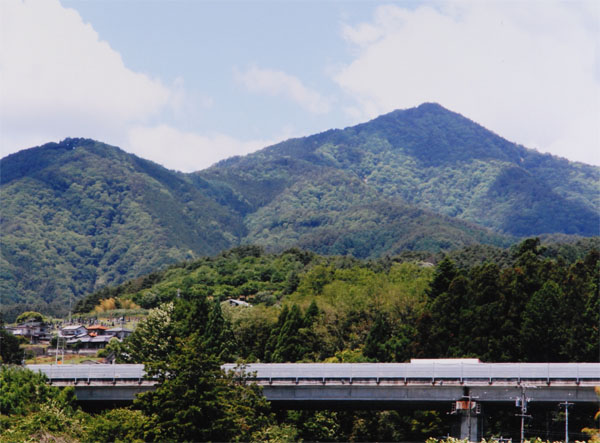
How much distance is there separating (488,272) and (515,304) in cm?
427

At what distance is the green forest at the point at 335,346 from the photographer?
64500 millimetres

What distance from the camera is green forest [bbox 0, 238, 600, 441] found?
6450 centimetres

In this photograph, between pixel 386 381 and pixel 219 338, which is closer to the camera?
pixel 386 381

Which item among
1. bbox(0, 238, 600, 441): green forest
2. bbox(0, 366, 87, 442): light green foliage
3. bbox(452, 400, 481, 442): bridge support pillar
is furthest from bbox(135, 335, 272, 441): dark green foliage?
bbox(452, 400, 481, 442): bridge support pillar

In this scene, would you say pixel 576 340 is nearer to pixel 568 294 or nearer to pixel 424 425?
pixel 568 294

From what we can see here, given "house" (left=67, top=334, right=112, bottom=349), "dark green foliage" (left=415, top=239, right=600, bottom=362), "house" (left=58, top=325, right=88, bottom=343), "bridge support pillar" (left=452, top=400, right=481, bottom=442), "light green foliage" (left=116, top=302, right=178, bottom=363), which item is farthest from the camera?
"house" (left=58, top=325, right=88, bottom=343)

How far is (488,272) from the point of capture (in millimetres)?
96312

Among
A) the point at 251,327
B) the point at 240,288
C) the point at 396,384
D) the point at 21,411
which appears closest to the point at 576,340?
the point at 396,384

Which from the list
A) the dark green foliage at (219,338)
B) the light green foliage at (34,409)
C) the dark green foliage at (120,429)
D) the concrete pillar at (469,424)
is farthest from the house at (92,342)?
the concrete pillar at (469,424)

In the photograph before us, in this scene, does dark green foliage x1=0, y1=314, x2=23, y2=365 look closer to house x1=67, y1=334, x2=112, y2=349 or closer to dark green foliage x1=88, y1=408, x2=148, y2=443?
house x1=67, y1=334, x2=112, y2=349

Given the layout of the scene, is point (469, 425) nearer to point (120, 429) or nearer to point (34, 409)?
point (120, 429)

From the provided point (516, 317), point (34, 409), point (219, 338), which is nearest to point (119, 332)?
point (219, 338)

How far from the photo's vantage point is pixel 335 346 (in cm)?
10688

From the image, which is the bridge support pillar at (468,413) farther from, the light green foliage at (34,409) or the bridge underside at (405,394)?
the light green foliage at (34,409)
